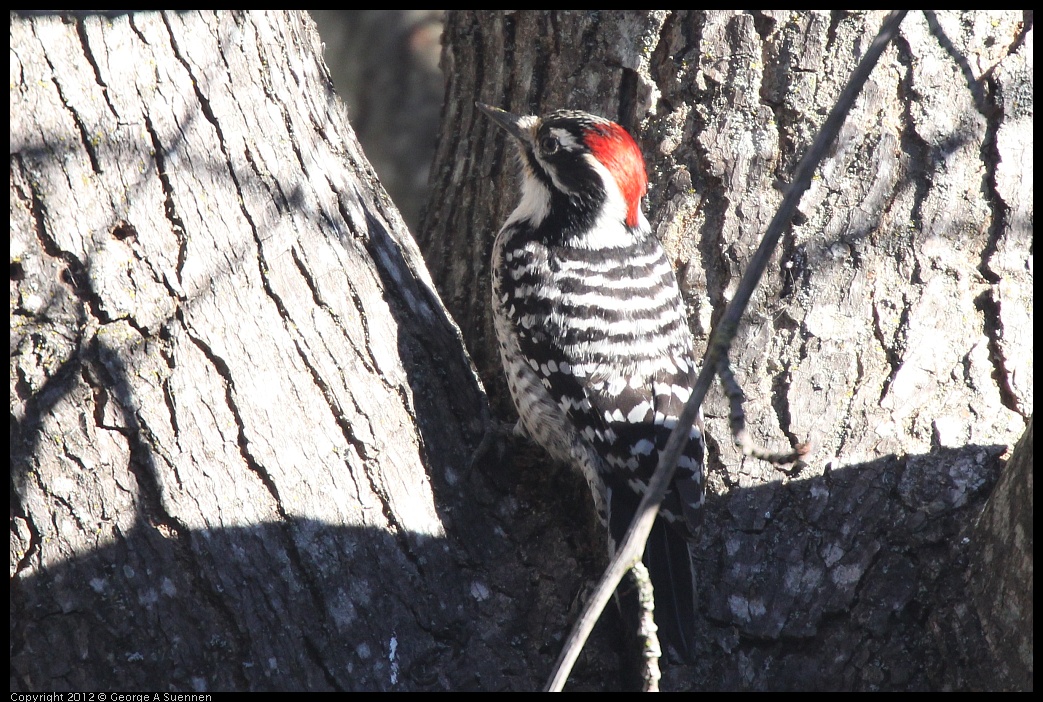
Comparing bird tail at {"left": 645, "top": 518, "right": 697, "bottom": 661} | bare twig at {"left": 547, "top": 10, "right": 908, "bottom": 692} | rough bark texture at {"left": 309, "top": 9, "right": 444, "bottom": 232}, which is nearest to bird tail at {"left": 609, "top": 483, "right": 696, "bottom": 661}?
bird tail at {"left": 645, "top": 518, "right": 697, "bottom": 661}

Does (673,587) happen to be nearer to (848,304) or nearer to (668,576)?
(668,576)

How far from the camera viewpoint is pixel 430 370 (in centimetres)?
276

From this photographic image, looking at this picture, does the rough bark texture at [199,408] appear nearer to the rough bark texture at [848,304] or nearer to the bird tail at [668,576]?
the bird tail at [668,576]

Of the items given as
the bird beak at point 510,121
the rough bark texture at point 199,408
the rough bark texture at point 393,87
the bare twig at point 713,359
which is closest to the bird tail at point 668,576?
the rough bark texture at point 199,408

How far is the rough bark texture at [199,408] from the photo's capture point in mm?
2168

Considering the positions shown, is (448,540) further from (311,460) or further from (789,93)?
(789,93)

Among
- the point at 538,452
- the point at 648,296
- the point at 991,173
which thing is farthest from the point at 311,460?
the point at 991,173

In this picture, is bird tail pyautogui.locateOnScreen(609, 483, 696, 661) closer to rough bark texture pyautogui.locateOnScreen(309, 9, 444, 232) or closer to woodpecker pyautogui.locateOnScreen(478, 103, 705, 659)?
woodpecker pyautogui.locateOnScreen(478, 103, 705, 659)

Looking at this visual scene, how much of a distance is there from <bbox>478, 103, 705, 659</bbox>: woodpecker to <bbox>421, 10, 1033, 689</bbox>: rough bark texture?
124 mm

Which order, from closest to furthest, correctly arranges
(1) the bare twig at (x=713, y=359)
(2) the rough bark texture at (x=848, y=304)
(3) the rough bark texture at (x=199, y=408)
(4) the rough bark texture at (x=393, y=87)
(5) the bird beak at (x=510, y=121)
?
(1) the bare twig at (x=713, y=359)
(3) the rough bark texture at (x=199, y=408)
(2) the rough bark texture at (x=848, y=304)
(5) the bird beak at (x=510, y=121)
(4) the rough bark texture at (x=393, y=87)

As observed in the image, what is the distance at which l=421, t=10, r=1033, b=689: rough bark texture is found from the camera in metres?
2.50

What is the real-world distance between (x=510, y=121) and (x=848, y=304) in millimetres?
1471

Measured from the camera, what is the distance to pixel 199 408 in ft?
7.46
